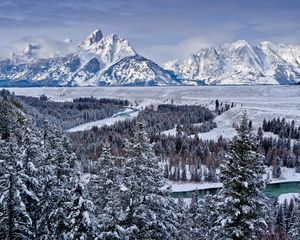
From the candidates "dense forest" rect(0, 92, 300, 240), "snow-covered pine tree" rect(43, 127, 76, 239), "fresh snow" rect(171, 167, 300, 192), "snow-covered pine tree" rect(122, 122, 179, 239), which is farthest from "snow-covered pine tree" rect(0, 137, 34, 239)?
"fresh snow" rect(171, 167, 300, 192)

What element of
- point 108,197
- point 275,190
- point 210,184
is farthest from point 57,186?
point 275,190

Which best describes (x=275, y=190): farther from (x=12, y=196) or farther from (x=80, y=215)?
(x=12, y=196)

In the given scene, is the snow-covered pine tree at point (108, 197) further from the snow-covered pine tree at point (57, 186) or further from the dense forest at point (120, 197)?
the snow-covered pine tree at point (57, 186)

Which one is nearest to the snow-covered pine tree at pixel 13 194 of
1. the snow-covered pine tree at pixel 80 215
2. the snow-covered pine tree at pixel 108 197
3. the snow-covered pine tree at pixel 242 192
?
the snow-covered pine tree at pixel 80 215

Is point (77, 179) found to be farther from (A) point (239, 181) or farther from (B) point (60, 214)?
(A) point (239, 181)

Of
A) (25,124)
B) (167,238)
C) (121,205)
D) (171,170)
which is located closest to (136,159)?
(121,205)

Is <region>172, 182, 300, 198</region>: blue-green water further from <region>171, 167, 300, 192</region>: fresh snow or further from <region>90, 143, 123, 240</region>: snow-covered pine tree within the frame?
<region>90, 143, 123, 240</region>: snow-covered pine tree
